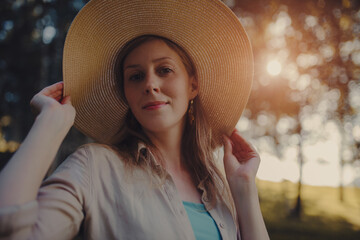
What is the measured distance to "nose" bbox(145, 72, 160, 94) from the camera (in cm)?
199

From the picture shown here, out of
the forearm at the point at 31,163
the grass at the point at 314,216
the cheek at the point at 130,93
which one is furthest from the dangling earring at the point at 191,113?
the grass at the point at 314,216

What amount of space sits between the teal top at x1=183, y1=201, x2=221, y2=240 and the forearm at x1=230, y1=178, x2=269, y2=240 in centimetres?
28

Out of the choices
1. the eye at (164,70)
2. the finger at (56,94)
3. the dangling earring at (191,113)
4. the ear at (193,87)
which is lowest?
the finger at (56,94)

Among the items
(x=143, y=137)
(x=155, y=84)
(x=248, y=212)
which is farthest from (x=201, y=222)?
(x=155, y=84)

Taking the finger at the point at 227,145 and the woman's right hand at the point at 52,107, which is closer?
the woman's right hand at the point at 52,107

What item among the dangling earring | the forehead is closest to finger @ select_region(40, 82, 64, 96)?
the forehead

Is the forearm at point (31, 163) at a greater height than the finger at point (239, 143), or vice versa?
the finger at point (239, 143)

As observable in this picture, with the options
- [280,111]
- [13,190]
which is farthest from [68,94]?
[280,111]

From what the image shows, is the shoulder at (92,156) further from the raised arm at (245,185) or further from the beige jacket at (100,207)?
the raised arm at (245,185)

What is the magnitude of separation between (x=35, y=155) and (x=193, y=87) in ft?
4.82

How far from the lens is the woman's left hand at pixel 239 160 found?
7.20 ft

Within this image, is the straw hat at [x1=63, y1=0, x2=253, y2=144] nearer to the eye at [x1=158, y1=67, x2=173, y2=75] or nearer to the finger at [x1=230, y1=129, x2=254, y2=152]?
the finger at [x1=230, y1=129, x2=254, y2=152]

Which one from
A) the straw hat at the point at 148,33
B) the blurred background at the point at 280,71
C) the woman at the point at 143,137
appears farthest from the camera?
the blurred background at the point at 280,71

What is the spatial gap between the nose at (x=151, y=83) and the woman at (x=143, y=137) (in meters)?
0.02
